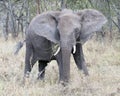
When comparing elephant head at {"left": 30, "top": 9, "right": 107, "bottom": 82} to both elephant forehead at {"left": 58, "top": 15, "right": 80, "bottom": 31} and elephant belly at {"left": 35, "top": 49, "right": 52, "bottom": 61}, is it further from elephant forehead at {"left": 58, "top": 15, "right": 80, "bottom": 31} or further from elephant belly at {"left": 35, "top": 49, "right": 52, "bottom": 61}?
elephant belly at {"left": 35, "top": 49, "right": 52, "bottom": 61}

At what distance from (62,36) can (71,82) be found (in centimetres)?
78

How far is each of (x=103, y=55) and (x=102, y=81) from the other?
343 cm

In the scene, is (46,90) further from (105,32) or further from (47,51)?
(105,32)

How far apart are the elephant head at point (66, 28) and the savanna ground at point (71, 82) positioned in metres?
0.33

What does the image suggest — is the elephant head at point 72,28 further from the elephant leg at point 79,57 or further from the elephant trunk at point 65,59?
the elephant leg at point 79,57

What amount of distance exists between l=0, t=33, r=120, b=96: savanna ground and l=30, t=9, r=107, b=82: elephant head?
33 cm

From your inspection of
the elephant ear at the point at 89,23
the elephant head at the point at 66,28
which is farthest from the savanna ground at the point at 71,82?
the elephant ear at the point at 89,23

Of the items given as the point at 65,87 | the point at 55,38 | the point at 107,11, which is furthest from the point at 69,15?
the point at 107,11

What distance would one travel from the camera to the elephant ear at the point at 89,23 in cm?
711

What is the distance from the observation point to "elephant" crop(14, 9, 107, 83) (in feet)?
21.3

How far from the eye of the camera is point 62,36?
6.54 m

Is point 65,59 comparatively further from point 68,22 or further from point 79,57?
point 79,57

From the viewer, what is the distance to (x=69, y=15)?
7020 mm

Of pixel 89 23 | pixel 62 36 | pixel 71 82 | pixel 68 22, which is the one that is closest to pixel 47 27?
pixel 68 22
